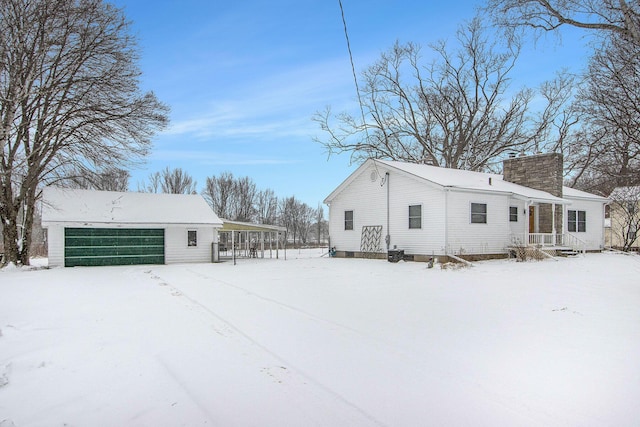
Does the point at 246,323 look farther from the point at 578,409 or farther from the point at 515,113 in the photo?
the point at 515,113

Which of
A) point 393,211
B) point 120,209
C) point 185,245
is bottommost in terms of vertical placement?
point 185,245

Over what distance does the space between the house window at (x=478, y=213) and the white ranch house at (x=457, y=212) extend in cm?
4

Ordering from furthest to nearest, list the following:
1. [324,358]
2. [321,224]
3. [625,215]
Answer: [321,224], [625,215], [324,358]

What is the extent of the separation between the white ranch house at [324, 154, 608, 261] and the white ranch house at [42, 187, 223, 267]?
715cm

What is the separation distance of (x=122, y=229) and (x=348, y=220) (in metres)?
11.1

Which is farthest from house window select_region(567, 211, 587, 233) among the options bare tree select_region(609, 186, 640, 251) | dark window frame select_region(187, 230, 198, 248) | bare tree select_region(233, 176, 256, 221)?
bare tree select_region(233, 176, 256, 221)

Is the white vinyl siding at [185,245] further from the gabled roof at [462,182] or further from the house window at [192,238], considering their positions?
the gabled roof at [462,182]

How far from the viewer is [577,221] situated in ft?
75.9

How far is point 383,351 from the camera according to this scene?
17.4 feet

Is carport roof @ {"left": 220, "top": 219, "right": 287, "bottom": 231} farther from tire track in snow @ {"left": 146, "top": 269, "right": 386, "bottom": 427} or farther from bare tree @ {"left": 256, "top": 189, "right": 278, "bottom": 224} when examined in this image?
bare tree @ {"left": 256, "top": 189, "right": 278, "bottom": 224}

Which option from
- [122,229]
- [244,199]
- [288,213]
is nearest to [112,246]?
[122,229]

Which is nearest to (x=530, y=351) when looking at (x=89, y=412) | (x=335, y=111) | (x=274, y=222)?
(x=89, y=412)

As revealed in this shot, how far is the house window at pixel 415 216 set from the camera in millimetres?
18469

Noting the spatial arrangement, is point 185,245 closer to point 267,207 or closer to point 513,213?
point 513,213
